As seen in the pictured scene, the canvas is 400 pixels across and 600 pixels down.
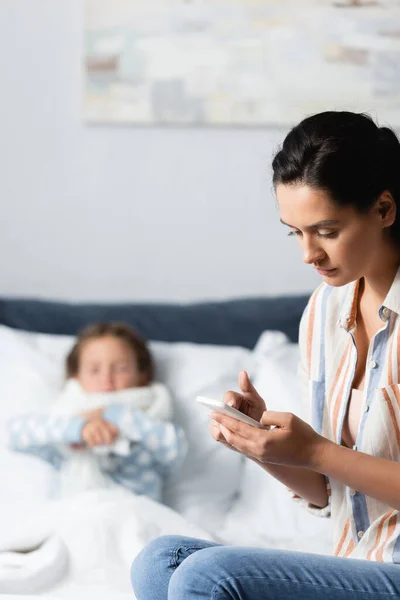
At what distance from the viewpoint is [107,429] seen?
6.90 feet

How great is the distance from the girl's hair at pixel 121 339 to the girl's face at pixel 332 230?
1031 mm

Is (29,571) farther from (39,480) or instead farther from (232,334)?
(232,334)

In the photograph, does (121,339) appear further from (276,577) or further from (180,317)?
(276,577)

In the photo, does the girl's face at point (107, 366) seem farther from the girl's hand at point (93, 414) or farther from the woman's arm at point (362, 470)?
the woman's arm at point (362, 470)

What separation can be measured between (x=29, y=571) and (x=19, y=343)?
2.75 feet

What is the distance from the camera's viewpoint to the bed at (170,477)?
5.80ft

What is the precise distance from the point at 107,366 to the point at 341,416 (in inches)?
38.1

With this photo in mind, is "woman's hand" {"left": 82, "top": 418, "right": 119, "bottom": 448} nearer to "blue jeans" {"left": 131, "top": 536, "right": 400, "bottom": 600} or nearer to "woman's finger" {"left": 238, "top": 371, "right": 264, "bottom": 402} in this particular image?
"woman's finger" {"left": 238, "top": 371, "right": 264, "bottom": 402}

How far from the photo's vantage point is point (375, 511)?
1374 mm

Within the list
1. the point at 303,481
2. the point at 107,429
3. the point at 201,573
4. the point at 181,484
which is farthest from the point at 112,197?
the point at 201,573

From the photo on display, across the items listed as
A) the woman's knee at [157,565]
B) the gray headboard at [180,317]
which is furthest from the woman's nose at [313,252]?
the gray headboard at [180,317]

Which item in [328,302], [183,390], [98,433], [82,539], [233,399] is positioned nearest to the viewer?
[233,399]

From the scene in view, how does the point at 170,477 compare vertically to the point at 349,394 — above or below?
below

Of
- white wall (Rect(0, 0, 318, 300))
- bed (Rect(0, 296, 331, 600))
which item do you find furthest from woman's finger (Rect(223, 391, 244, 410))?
white wall (Rect(0, 0, 318, 300))
